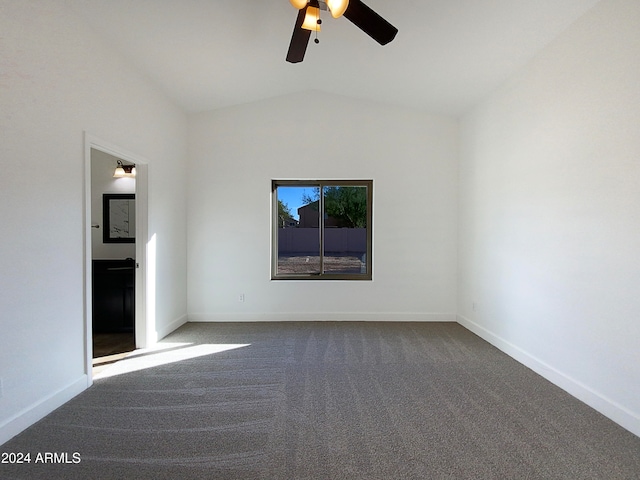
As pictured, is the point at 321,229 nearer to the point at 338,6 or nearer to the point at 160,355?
the point at 160,355

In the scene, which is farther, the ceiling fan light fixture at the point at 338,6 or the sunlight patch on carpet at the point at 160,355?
the sunlight patch on carpet at the point at 160,355

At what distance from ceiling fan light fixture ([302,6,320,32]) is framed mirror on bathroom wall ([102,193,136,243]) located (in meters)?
3.56

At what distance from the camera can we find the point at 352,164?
493 centimetres

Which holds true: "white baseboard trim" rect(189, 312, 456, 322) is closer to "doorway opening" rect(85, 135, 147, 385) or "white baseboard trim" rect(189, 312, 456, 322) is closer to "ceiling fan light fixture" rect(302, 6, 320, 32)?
"doorway opening" rect(85, 135, 147, 385)

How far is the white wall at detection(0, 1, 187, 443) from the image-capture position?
2.14m

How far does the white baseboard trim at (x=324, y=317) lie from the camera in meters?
4.93

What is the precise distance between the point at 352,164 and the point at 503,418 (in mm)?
3545

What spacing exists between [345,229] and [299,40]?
9.77 feet

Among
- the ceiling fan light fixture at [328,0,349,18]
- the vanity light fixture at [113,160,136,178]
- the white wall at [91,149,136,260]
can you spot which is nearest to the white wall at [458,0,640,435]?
the ceiling fan light fixture at [328,0,349,18]

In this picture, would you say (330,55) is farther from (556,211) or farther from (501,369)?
(501,369)

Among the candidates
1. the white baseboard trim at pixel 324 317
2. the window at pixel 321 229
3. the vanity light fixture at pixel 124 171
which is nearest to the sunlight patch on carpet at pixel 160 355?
the white baseboard trim at pixel 324 317

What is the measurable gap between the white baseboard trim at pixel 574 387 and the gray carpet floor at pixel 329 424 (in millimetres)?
72

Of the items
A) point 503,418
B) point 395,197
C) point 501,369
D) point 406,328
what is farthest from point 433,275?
point 503,418

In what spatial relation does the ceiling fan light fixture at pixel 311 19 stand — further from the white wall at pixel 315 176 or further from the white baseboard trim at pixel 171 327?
the white baseboard trim at pixel 171 327
